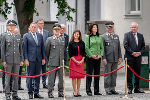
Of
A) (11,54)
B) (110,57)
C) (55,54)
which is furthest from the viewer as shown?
(110,57)

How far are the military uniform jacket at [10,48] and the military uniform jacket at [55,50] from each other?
1.04 metres

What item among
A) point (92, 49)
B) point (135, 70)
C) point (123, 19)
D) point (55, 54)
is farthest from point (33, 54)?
point (123, 19)

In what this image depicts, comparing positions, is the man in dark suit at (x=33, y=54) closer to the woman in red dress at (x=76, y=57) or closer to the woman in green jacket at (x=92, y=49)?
the woman in red dress at (x=76, y=57)

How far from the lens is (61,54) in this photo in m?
21.6

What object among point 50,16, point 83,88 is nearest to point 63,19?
point 50,16

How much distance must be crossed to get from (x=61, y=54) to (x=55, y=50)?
20 centimetres

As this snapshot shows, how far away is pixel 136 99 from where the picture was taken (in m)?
20.9

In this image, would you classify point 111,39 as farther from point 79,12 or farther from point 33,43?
point 79,12

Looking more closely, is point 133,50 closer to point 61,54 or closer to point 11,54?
point 61,54

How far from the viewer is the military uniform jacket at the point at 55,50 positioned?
21.5 metres

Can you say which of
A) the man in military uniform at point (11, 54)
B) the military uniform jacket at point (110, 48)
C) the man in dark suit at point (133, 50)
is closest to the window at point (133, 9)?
the man in dark suit at point (133, 50)

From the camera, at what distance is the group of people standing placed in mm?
20812

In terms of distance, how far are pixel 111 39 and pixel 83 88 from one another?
281 cm

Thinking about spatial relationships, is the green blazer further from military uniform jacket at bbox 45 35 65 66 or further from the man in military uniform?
the man in military uniform
